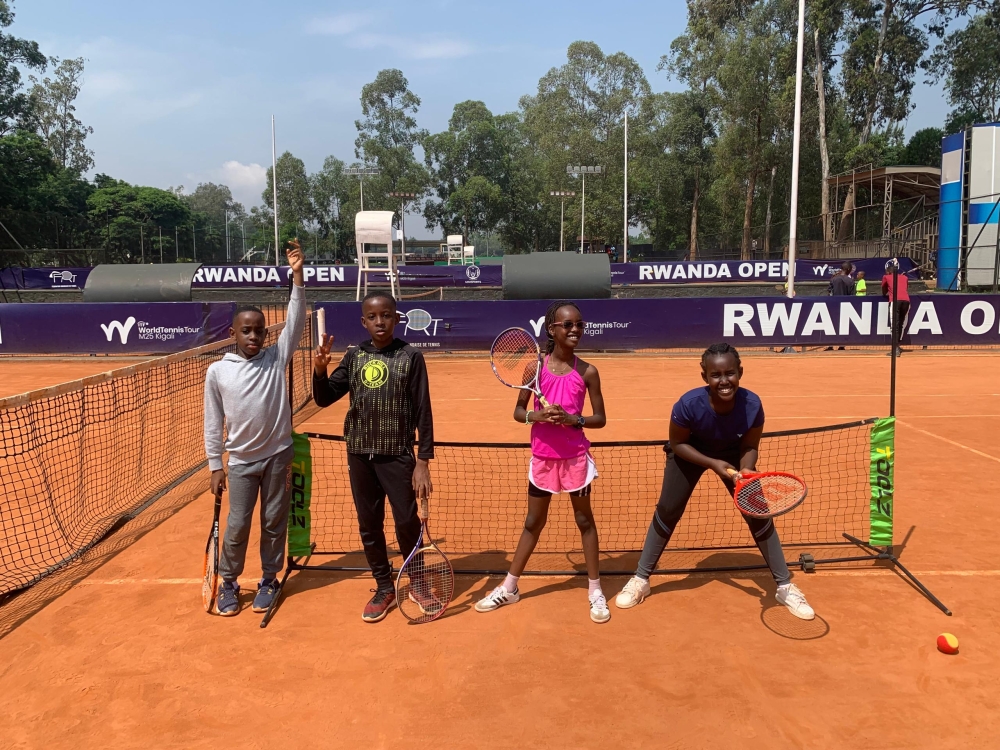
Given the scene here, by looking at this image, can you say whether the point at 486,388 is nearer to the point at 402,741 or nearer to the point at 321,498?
the point at 321,498

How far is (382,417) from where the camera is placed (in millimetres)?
4297

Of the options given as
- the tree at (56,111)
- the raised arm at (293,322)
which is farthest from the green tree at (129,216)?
the raised arm at (293,322)

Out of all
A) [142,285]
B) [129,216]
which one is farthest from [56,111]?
[142,285]

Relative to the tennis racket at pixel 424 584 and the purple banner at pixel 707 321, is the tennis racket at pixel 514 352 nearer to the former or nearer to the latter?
the tennis racket at pixel 424 584

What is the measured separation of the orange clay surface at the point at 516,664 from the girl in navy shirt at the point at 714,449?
176 mm

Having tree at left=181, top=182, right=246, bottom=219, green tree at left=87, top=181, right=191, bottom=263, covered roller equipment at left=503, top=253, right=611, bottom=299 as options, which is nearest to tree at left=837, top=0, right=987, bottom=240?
covered roller equipment at left=503, top=253, right=611, bottom=299

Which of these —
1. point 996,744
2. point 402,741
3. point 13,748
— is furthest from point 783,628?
point 13,748

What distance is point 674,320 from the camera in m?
17.7

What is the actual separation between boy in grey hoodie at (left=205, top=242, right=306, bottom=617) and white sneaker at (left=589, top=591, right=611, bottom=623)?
7.14 ft

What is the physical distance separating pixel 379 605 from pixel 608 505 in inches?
119

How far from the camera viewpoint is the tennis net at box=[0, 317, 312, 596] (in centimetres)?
581

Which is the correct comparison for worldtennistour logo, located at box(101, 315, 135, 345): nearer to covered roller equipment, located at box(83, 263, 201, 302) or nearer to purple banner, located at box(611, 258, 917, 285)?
covered roller equipment, located at box(83, 263, 201, 302)

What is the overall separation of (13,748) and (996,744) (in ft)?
15.5

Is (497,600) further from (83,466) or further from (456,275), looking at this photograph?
(456,275)
